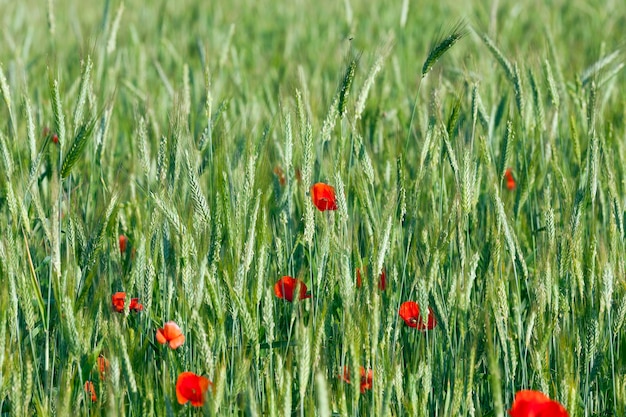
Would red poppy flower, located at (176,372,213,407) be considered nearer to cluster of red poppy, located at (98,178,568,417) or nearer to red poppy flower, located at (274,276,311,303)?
cluster of red poppy, located at (98,178,568,417)

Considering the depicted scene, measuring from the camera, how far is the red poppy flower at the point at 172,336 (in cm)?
125

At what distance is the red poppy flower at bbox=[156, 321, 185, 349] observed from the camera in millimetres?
1246

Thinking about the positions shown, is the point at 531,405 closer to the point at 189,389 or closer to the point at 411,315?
the point at 411,315

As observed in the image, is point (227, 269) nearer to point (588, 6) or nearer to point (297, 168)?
point (297, 168)

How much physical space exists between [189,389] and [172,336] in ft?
0.45

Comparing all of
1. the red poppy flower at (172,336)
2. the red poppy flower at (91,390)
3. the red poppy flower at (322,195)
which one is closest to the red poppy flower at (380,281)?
the red poppy flower at (322,195)

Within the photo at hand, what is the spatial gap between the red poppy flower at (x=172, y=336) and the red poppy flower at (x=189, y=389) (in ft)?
0.36

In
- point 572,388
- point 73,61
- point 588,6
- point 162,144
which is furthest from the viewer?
point 588,6

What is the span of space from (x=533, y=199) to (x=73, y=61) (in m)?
2.06

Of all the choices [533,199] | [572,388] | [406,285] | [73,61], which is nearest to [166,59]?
[73,61]

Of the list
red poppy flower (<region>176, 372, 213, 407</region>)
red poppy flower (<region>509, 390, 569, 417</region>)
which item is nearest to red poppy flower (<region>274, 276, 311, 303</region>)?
red poppy flower (<region>176, 372, 213, 407</region>)

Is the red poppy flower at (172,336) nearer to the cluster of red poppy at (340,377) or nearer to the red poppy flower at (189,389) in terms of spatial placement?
the cluster of red poppy at (340,377)

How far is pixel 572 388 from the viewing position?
1.11 meters

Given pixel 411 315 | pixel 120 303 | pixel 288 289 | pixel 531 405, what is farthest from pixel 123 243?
pixel 531 405
